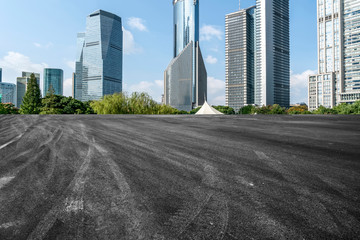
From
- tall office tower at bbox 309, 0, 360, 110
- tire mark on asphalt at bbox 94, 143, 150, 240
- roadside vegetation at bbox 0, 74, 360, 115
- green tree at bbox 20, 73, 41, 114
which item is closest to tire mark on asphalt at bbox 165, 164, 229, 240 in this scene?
tire mark on asphalt at bbox 94, 143, 150, 240

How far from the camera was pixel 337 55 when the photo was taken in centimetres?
14400

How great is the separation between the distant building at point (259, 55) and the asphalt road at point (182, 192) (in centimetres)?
17426

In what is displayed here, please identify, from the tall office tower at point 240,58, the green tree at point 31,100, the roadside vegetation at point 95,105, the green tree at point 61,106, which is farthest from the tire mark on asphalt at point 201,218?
the tall office tower at point 240,58

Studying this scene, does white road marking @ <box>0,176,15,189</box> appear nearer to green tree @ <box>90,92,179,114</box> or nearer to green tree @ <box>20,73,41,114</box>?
green tree @ <box>90,92,179,114</box>

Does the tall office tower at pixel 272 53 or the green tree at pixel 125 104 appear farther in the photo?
the tall office tower at pixel 272 53

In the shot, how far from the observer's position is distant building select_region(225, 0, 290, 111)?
16650 cm

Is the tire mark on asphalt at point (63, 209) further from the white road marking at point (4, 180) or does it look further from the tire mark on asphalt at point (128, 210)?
the white road marking at point (4, 180)

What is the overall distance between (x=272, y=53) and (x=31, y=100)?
164 m

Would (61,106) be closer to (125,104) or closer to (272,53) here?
(125,104)

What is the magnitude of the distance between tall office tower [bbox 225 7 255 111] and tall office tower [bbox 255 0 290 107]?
8463 mm

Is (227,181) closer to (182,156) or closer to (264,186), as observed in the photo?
(264,186)

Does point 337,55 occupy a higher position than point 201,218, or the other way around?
point 337,55

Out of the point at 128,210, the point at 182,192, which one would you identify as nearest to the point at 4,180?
the point at 128,210

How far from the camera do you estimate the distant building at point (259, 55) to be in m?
166
